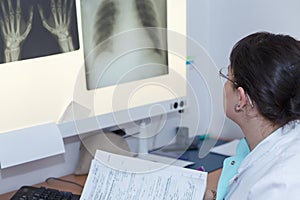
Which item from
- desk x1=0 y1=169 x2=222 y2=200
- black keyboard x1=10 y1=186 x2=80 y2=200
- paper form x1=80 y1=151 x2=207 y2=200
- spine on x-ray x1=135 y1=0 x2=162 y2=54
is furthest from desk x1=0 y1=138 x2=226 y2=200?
spine on x-ray x1=135 y1=0 x2=162 y2=54

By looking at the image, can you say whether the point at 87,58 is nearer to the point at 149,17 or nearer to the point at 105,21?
the point at 105,21

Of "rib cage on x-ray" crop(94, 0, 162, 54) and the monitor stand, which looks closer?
"rib cage on x-ray" crop(94, 0, 162, 54)

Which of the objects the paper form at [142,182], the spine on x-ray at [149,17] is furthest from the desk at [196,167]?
the spine on x-ray at [149,17]

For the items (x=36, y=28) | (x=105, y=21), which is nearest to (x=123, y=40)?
(x=105, y=21)

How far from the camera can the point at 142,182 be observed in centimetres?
154

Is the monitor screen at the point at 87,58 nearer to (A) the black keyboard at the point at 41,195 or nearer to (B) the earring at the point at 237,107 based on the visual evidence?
(A) the black keyboard at the point at 41,195

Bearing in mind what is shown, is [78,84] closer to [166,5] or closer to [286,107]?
[166,5]

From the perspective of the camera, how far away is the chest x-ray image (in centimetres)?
186

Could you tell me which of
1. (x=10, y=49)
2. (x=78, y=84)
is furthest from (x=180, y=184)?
(x=10, y=49)

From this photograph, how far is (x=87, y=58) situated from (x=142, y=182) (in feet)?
1.77

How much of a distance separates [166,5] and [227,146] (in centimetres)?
70

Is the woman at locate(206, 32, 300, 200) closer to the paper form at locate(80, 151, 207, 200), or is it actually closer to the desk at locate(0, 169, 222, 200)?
the paper form at locate(80, 151, 207, 200)

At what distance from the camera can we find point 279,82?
1260 mm

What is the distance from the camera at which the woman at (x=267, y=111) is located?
1.23m
